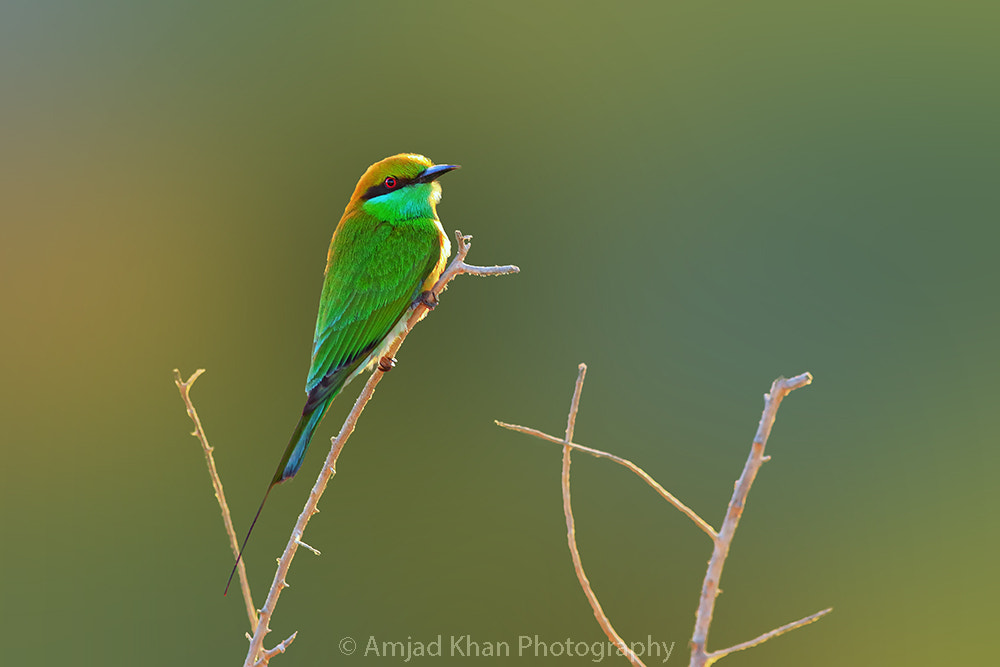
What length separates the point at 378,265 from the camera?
6.92ft

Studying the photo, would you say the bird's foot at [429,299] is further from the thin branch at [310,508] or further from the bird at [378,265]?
the thin branch at [310,508]

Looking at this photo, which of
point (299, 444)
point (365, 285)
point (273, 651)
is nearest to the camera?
point (273, 651)

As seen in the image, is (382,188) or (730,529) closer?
(730,529)

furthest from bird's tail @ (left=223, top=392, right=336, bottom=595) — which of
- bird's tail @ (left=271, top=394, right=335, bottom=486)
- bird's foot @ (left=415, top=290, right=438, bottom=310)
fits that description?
bird's foot @ (left=415, top=290, right=438, bottom=310)

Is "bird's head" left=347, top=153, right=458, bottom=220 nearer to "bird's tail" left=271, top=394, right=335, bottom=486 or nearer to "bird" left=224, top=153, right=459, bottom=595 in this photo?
"bird" left=224, top=153, right=459, bottom=595

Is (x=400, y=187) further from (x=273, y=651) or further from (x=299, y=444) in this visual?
(x=273, y=651)

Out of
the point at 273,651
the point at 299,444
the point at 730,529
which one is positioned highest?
the point at 730,529

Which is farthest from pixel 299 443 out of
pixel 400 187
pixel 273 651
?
pixel 400 187

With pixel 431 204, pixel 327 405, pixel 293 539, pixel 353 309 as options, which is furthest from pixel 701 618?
pixel 431 204

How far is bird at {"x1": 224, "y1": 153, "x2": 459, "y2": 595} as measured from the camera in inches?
80.3

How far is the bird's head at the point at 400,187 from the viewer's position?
2135mm

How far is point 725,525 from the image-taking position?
3.72 feet

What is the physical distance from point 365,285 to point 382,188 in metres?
0.28

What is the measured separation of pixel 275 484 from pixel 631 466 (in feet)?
2.37
